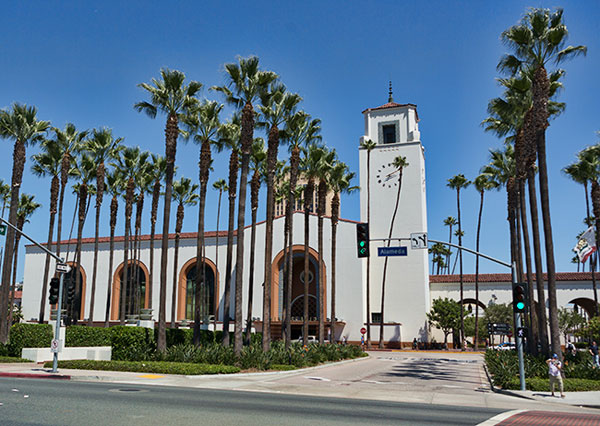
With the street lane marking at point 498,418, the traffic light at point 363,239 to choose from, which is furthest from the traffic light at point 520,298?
the street lane marking at point 498,418

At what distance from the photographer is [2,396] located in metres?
12.9

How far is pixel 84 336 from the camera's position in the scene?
30266 millimetres

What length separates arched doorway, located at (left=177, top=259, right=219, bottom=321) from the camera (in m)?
57.6

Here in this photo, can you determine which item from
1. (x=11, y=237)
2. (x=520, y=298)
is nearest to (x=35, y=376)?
(x=11, y=237)

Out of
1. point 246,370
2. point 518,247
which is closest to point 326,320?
point 518,247

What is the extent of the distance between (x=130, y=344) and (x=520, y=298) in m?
18.2

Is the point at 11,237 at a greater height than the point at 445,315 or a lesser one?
greater

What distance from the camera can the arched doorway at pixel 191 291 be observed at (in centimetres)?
5756

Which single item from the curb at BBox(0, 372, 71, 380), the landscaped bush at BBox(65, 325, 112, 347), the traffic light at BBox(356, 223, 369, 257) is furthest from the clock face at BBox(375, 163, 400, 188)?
the curb at BBox(0, 372, 71, 380)

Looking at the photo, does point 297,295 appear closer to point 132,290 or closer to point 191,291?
point 191,291

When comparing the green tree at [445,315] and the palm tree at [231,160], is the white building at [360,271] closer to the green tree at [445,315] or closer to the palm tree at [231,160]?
the green tree at [445,315]

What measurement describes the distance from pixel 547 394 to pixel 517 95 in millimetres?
14821

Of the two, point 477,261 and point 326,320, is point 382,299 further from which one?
point 477,261

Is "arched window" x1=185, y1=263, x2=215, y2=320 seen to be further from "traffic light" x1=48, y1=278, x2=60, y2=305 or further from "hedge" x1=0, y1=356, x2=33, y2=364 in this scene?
"traffic light" x1=48, y1=278, x2=60, y2=305
